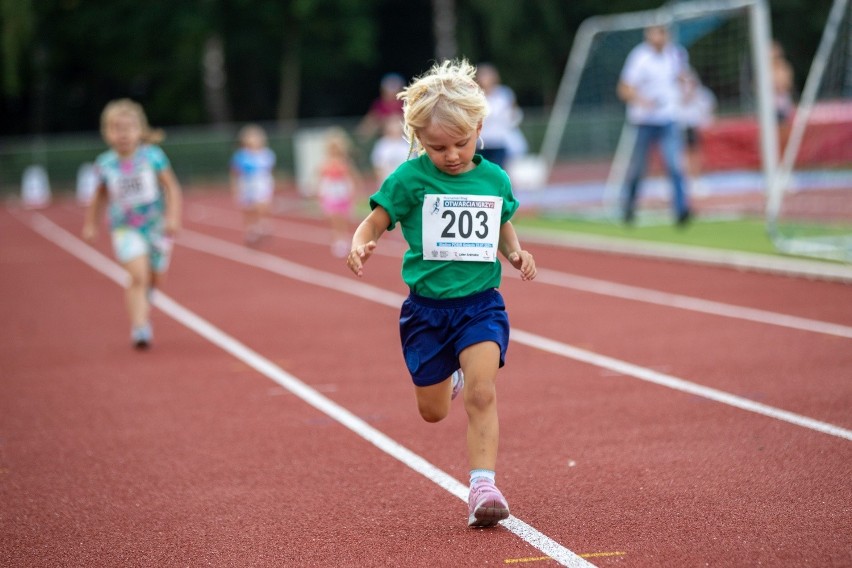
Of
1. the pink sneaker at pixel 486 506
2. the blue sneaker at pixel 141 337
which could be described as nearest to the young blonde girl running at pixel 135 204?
the blue sneaker at pixel 141 337

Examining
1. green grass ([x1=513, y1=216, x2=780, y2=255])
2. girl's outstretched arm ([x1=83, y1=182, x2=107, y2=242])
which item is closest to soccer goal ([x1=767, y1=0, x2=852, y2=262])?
green grass ([x1=513, y1=216, x2=780, y2=255])

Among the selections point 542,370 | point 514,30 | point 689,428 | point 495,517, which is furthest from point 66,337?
point 514,30

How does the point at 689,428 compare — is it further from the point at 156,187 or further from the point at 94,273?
the point at 94,273

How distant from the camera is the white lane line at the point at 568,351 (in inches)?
253

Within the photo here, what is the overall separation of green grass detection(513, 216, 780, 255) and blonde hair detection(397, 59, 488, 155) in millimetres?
8729

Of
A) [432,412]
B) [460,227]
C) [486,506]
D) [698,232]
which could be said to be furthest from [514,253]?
[698,232]

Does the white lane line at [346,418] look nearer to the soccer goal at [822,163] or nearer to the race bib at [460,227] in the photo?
the race bib at [460,227]

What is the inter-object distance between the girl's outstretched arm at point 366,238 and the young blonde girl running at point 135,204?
5275 millimetres

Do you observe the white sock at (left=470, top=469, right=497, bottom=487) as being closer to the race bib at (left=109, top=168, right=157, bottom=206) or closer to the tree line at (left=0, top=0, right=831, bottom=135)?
the race bib at (left=109, top=168, right=157, bottom=206)

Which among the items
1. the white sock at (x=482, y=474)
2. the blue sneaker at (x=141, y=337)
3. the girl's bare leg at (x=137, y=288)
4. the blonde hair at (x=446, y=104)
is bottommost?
the blue sneaker at (x=141, y=337)

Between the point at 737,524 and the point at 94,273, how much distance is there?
1317 centimetres

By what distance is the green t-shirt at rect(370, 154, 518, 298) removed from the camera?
5031mm

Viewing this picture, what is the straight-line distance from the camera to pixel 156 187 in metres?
10.1

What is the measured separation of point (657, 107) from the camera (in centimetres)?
1612
